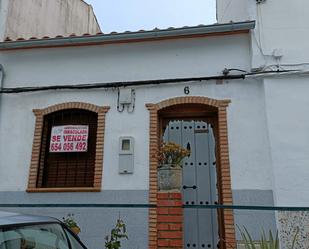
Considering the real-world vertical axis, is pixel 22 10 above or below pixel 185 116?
above

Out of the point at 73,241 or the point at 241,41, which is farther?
the point at 241,41

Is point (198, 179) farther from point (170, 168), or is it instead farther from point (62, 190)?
point (62, 190)

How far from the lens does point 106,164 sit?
643 cm

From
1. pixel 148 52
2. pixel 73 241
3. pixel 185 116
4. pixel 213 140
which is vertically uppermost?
pixel 148 52

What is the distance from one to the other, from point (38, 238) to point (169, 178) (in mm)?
2842

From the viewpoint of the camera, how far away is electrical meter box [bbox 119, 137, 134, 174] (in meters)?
6.31

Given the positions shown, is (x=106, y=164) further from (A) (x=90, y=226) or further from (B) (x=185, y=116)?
(B) (x=185, y=116)

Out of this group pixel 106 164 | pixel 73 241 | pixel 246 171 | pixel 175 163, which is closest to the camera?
pixel 73 241

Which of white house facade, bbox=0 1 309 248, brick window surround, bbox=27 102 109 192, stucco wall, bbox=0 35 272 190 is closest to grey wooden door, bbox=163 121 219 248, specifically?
white house facade, bbox=0 1 309 248

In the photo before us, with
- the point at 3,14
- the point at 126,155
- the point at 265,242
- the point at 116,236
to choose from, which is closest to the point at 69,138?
the point at 126,155

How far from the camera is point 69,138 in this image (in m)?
6.85

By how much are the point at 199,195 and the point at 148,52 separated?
9.88 feet

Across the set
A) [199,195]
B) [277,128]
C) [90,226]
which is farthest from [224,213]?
[90,226]

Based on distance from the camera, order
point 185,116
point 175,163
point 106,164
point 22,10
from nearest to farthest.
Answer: point 175,163 < point 106,164 < point 185,116 < point 22,10
